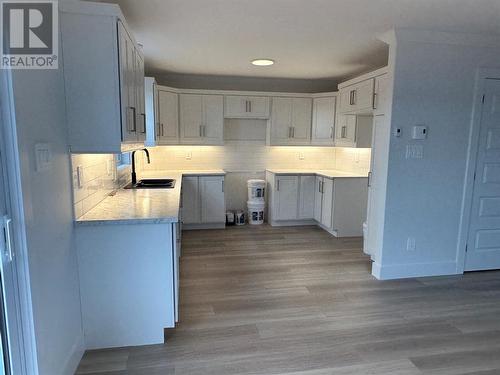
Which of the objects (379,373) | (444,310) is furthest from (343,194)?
(379,373)

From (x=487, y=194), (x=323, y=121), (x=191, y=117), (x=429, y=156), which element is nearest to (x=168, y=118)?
(x=191, y=117)

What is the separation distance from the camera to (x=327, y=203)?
15.5ft

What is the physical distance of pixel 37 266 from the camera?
1.47m

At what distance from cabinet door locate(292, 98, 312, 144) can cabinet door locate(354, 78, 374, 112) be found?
4.09 feet

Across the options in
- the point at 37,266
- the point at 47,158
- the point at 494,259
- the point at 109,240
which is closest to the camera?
the point at 37,266

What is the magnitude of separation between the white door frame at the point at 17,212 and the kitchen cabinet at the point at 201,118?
364 centimetres

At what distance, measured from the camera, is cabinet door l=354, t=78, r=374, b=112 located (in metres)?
3.62

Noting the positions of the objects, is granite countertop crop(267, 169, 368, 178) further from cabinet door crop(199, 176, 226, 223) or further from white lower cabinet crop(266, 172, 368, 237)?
cabinet door crop(199, 176, 226, 223)

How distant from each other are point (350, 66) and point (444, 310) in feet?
10.4

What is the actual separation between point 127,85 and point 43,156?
0.79 m

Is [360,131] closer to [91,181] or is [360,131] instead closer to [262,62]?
[262,62]

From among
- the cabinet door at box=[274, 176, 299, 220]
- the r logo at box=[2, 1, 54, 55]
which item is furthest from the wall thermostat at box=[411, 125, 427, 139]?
the r logo at box=[2, 1, 54, 55]

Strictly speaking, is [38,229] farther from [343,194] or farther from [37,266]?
[343,194]

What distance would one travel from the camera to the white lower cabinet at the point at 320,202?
15.1 feet
